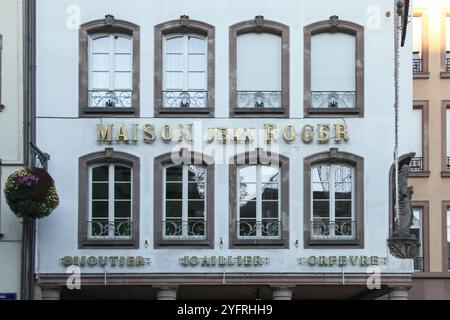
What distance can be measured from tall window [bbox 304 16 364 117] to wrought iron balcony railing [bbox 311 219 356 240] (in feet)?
7.92

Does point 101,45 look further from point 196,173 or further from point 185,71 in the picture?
point 196,173

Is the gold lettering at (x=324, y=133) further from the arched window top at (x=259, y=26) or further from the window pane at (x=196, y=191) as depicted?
the window pane at (x=196, y=191)

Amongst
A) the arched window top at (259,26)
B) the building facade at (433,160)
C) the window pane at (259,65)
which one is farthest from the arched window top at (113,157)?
the building facade at (433,160)

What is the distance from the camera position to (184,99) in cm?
1831

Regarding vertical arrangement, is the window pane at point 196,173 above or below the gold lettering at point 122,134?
below

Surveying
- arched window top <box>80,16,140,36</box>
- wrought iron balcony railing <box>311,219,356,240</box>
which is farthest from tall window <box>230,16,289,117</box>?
wrought iron balcony railing <box>311,219,356,240</box>

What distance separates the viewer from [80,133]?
18.1 metres

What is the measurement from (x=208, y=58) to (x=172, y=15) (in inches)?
49.7

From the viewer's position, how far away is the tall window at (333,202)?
18.1 meters

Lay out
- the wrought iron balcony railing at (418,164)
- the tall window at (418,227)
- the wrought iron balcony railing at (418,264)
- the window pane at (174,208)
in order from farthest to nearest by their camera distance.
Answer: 1. the wrought iron balcony railing at (418,164)
2. the tall window at (418,227)
3. the wrought iron balcony railing at (418,264)
4. the window pane at (174,208)

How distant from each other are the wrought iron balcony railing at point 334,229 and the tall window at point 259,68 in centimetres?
255

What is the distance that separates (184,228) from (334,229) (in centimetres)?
A: 331

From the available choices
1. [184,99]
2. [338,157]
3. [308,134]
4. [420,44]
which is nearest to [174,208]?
[184,99]
